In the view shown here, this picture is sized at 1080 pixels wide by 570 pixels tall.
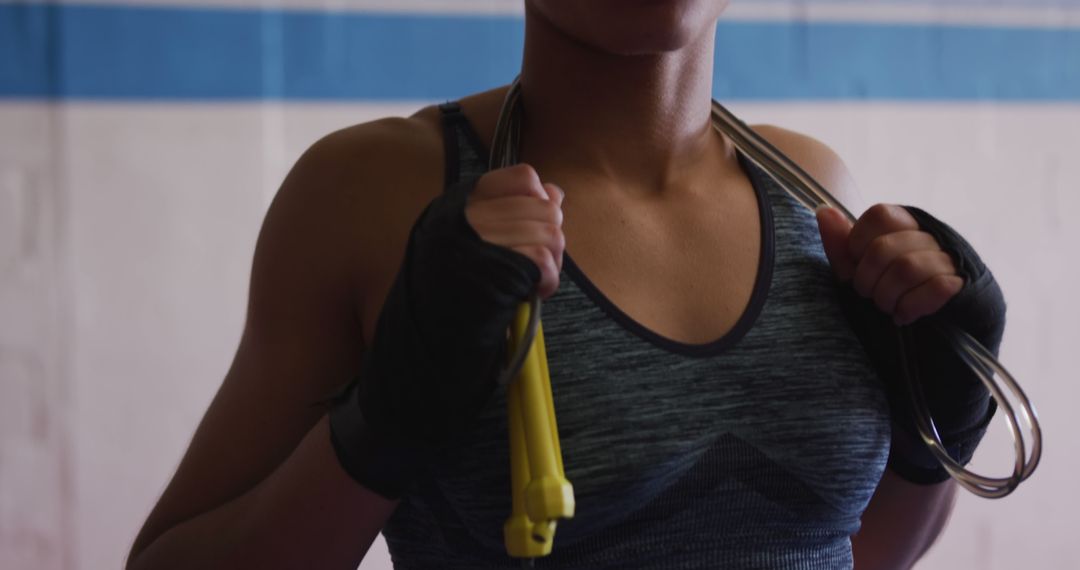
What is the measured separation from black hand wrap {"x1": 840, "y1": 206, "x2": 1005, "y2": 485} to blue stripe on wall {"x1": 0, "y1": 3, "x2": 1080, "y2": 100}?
97 cm

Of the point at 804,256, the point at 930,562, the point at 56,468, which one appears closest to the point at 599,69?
the point at 804,256

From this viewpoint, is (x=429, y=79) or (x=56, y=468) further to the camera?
(x=429, y=79)

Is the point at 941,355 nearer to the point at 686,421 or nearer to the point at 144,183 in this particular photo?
the point at 686,421

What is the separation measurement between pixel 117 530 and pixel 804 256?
1.08 meters

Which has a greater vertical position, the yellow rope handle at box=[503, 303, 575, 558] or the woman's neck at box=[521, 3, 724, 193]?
the woman's neck at box=[521, 3, 724, 193]

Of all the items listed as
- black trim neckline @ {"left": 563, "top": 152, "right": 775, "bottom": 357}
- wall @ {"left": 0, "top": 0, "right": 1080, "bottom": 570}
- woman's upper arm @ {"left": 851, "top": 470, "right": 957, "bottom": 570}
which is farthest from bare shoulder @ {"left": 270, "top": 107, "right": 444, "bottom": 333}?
wall @ {"left": 0, "top": 0, "right": 1080, "bottom": 570}

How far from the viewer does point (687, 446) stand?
60 cm

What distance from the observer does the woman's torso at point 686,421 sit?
0.60 meters

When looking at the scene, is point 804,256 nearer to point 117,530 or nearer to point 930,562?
point 117,530

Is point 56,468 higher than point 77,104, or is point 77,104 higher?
point 77,104

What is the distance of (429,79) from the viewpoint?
1556mm

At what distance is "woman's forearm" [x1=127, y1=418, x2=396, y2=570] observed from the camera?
600 mm

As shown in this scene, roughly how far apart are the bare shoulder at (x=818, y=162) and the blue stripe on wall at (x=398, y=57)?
0.81 m

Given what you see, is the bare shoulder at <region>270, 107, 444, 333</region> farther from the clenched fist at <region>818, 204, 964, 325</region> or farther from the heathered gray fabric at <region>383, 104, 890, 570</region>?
the clenched fist at <region>818, 204, 964, 325</region>
